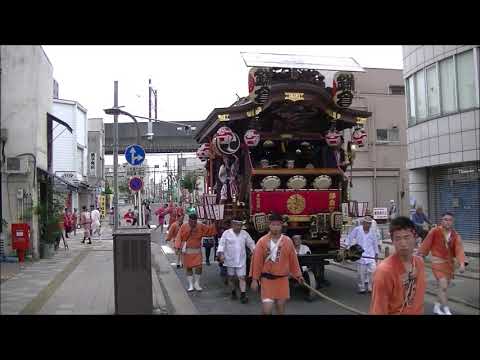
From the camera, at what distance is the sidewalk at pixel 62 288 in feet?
25.8

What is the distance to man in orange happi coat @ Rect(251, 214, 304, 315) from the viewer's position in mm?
6281

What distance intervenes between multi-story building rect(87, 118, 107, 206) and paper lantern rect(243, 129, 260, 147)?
98.3 feet

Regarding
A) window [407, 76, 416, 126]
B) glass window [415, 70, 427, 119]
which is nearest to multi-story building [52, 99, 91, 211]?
window [407, 76, 416, 126]

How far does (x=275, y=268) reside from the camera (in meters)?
6.30

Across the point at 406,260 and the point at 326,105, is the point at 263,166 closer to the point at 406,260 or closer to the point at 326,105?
the point at 326,105

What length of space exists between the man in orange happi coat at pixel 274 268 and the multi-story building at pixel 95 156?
33653 millimetres

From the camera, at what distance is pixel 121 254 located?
24.3 feet

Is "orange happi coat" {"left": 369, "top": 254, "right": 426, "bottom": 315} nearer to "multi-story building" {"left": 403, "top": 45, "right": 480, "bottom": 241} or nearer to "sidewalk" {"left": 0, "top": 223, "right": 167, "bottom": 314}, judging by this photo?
"sidewalk" {"left": 0, "top": 223, "right": 167, "bottom": 314}

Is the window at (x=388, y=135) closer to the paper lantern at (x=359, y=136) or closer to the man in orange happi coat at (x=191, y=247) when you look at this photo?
the paper lantern at (x=359, y=136)

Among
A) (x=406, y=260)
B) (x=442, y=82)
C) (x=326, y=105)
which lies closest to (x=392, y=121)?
(x=442, y=82)

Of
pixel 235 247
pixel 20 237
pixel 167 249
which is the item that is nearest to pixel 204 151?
pixel 235 247

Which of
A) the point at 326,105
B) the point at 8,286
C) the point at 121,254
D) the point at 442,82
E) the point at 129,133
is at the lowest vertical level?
the point at 8,286

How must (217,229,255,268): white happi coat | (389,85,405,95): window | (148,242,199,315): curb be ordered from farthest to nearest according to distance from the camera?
(389,85,405,95): window
(217,229,255,268): white happi coat
(148,242,199,315): curb
